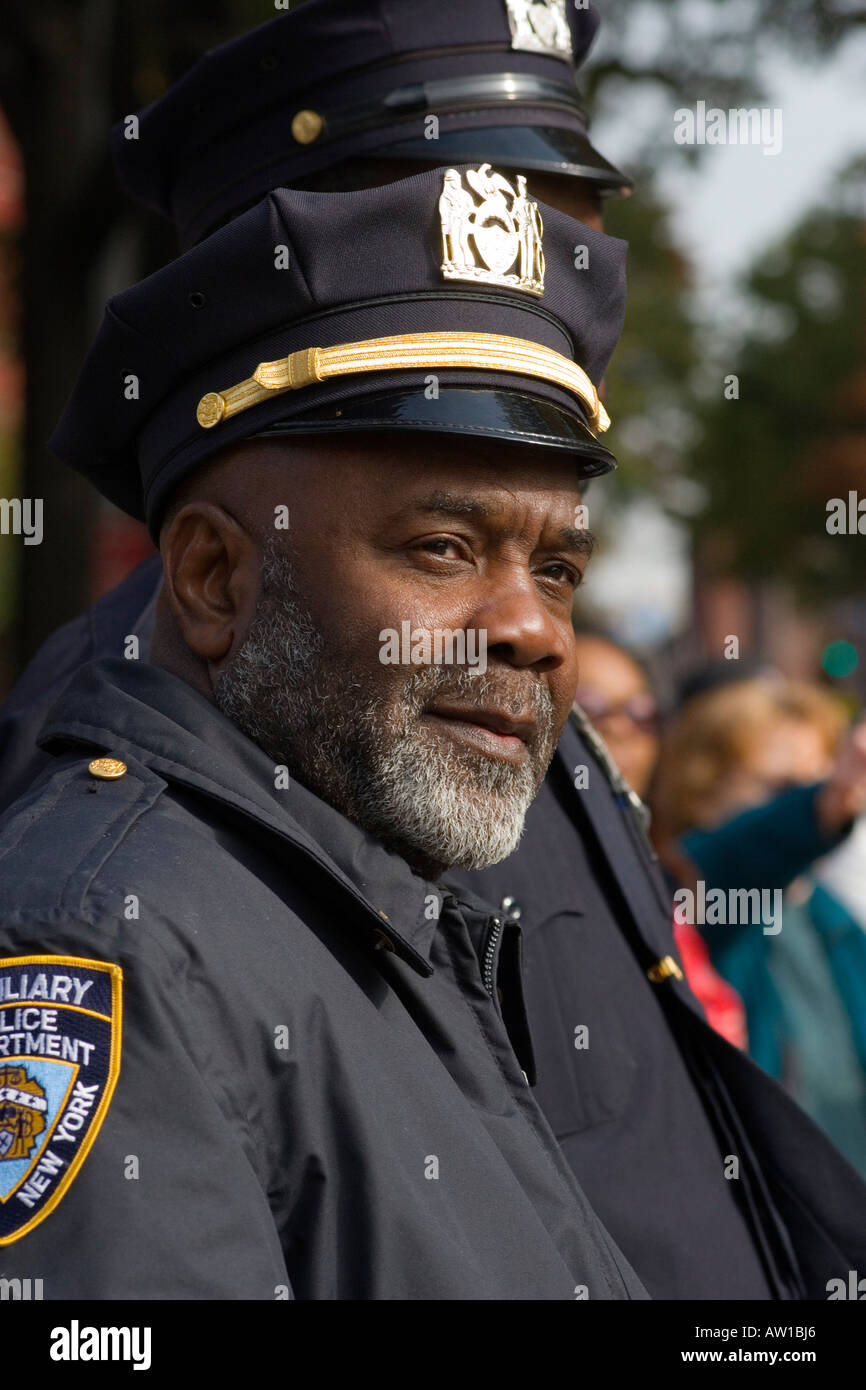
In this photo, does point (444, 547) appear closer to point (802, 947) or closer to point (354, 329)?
point (354, 329)

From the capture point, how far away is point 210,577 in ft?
7.08

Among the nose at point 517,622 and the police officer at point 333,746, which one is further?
the nose at point 517,622

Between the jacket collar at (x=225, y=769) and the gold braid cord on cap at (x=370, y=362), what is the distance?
0.36 m

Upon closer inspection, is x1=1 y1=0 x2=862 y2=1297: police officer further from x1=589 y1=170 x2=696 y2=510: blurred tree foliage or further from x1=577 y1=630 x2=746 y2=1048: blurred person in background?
x1=589 y1=170 x2=696 y2=510: blurred tree foliage

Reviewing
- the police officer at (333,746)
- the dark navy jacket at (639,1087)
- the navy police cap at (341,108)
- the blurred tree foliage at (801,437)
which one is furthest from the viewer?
the blurred tree foliage at (801,437)

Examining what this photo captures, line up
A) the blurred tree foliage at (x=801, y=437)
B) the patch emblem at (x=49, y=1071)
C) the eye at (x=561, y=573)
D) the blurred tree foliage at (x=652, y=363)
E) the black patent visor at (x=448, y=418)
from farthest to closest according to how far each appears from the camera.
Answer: the blurred tree foliage at (x=801, y=437) < the blurred tree foliage at (x=652, y=363) < the eye at (x=561, y=573) < the black patent visor at (x=448, y=418) < the patch emblem at (x=49, y=1071)

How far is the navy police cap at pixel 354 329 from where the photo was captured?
6.69 ft

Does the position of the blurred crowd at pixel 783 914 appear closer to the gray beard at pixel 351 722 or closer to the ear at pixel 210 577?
the gray beard at pixel 351 722

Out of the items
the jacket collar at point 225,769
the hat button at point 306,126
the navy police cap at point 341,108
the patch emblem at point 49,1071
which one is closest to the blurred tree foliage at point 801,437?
the navy police cap at point 341,108

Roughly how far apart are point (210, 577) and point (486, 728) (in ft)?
1.36

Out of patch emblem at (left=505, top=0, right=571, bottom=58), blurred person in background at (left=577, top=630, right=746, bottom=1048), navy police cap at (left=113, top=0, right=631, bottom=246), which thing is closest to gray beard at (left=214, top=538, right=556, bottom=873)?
navy police cap at (left=113, top=0, right=631, bottom=246)

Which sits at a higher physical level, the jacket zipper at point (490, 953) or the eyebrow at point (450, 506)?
the eyebrow at point (450, 506)

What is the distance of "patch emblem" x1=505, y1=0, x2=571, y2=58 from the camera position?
3420mm

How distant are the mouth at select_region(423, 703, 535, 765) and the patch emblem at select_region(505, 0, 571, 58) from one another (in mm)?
1877
